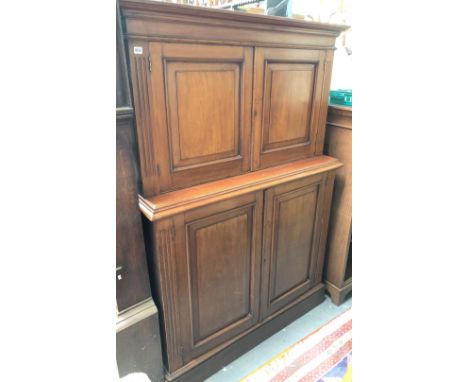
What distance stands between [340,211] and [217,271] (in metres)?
0.84

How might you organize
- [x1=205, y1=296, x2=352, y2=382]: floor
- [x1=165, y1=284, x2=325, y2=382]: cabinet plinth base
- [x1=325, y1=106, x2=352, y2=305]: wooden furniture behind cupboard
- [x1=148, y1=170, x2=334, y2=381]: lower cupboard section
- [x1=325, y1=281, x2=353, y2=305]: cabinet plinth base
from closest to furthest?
1. [x1=148, y1=170, x2=334, y2=381]: lower cupboard section
2. [x1=165, y1=284, x2=325, y2=382]: cabinet plinth base
3. [x1=205, y1=296, x2=352, y2=382]: floor
4. [x1=325, y1=106, x2=352, y2=305]: wooden furniture behind cupboard
5. [x1=325, y1=281, x2=353, y2=305]: cabinet plinth base

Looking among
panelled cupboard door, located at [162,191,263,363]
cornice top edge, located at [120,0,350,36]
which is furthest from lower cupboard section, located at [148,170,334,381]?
cornice top edge, located at [120,0,350,36]

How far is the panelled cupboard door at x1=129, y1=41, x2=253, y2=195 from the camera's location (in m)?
0.99

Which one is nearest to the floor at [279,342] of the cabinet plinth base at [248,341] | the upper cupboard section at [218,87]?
the cabinet plinth base at [248,341]

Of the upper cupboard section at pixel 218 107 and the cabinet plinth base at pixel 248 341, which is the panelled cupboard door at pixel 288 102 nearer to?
the upper cupboard section at pixel 218 107

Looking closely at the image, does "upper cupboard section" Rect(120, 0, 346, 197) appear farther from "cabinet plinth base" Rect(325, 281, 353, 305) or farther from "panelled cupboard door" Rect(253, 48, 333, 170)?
"cabinet plinth base" Rect(325, 281, 353, 305)

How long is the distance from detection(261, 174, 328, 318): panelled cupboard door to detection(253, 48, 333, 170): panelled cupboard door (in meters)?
0.17

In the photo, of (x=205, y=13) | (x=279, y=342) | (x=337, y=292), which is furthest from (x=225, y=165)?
(x=337, y=292)

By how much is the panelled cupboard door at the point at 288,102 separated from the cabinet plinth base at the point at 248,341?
0.88m
